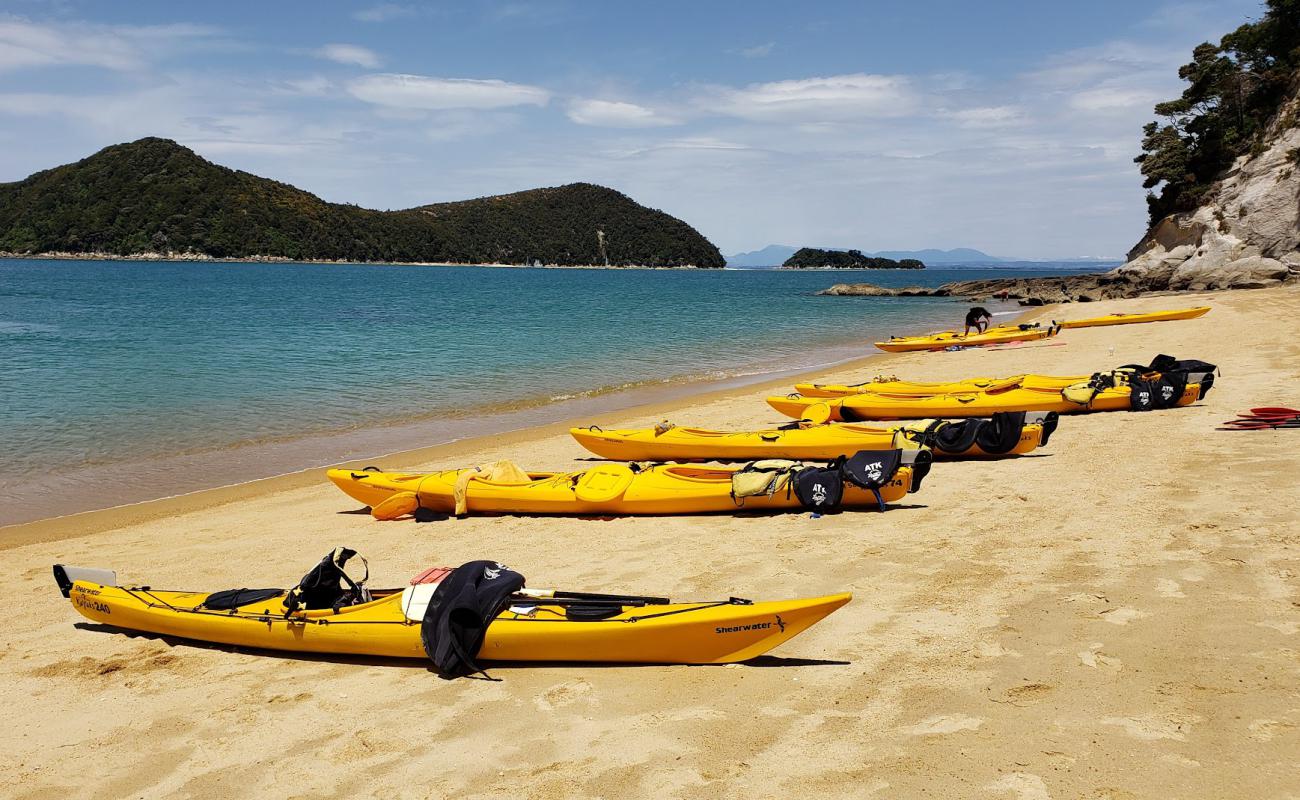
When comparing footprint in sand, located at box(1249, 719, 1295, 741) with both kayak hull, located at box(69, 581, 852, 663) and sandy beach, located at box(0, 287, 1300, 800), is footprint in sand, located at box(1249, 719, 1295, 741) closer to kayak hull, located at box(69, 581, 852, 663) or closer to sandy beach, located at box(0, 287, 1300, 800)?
sandy beach, located at box(0, 287, 1300, 800)

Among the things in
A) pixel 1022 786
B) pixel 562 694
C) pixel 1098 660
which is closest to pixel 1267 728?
pixel 1098 660

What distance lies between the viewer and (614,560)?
22.1ft

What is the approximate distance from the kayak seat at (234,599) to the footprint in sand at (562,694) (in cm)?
227

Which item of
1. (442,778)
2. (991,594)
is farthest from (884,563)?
(442,778)

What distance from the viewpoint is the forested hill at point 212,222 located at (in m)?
124

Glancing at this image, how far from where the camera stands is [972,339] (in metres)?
22.7

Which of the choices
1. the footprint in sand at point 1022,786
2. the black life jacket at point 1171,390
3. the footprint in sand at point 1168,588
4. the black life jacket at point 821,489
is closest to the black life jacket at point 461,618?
the footprint in sand at point 1022,786

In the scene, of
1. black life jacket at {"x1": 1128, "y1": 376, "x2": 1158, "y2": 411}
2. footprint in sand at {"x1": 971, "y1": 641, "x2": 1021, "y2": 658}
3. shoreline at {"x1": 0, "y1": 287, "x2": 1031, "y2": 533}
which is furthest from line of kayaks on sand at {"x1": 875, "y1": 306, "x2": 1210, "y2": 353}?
footprint in sand at {"x1": 971, "y1": 641, "x2": 1021, "y2": 658}

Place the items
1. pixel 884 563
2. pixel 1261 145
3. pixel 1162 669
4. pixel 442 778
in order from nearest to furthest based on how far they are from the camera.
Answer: pixel 442 778 < pixel 1162 669 < pixel 884 563 < pixel 1261 145

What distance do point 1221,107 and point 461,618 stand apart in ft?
162

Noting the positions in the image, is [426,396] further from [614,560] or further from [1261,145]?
[1261,145]

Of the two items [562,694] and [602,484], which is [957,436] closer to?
[602,484]

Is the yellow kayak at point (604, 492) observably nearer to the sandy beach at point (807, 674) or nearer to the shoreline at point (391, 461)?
the sandy beach at point (807, 674)

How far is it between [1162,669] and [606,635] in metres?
2.85
